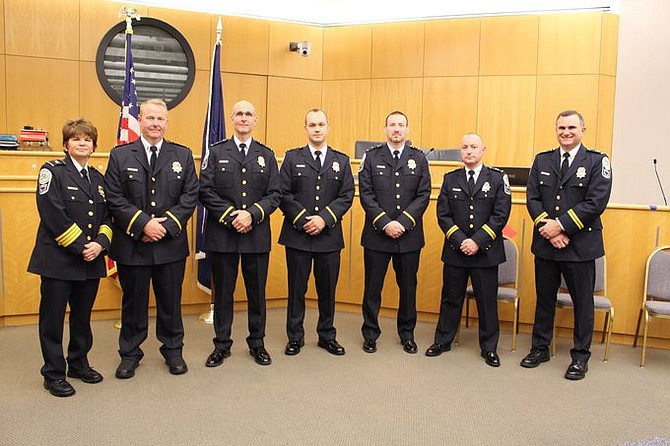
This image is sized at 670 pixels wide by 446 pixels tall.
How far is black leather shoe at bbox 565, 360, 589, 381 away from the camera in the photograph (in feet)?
13.2

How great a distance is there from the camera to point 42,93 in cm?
737

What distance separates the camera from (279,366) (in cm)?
411

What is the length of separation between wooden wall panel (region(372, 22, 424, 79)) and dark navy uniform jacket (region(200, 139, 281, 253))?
474cm

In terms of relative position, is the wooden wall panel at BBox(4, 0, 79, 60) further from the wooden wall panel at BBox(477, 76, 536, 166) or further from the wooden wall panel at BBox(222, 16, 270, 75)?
the wooden wall panel at BBox(477, 76, 536, 166)

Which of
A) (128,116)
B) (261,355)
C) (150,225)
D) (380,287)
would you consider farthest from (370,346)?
(128,116)

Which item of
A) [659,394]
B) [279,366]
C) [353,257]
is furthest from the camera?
[353,257]

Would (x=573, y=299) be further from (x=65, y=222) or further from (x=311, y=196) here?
(x=65, y=222)

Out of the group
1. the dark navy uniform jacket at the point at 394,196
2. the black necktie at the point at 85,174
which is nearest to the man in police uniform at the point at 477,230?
the dark navy uniform jacket at the point at 394,196

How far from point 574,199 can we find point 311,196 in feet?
5.46

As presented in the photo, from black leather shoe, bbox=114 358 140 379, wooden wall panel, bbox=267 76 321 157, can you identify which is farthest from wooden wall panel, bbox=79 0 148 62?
black leather shoe, bbox=114 358 140 379

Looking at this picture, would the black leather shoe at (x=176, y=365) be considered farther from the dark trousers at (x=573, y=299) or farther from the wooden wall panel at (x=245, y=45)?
the wooden wall panel at (x=245, y=45)

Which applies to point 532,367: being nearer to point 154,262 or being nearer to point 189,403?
point 189,403

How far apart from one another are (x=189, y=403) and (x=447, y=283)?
193 cm

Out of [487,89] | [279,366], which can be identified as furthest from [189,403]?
[487,89]
